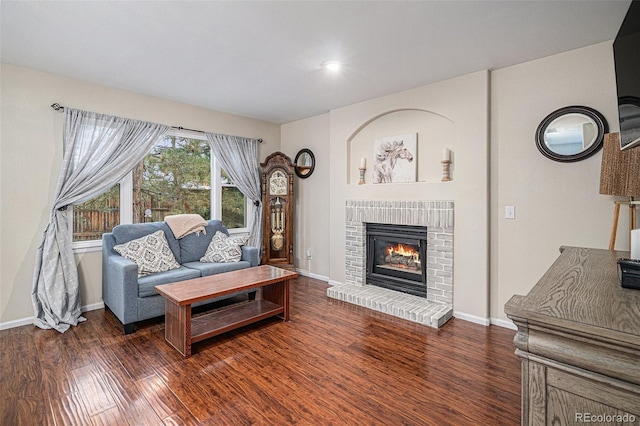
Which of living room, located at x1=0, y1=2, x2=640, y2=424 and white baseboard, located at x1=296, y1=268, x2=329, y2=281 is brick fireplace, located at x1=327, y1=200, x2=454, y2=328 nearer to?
living room, located at x1=0, y1=2, x2=640, y2=424

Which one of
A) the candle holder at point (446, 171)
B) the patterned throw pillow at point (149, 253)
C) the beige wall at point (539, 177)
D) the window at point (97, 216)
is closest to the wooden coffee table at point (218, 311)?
the patterned throw pillow at point (149, 253)

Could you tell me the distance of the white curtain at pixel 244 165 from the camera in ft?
14.8

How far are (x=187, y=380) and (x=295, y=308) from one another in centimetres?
155

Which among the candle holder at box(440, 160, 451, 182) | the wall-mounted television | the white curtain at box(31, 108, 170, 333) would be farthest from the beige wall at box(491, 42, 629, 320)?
the white curtain at box(31, 108, 170, 333)

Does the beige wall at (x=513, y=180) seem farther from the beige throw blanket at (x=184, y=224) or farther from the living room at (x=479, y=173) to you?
the beige throw blanket at (x=184, y=224)

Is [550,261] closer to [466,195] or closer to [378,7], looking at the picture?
[466,195]

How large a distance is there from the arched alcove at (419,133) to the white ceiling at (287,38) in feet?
1.29

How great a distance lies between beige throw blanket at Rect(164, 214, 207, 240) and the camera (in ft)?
12.4

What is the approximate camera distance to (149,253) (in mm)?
3264

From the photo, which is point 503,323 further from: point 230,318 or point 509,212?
point 230,318

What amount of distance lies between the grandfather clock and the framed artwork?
1.49 m

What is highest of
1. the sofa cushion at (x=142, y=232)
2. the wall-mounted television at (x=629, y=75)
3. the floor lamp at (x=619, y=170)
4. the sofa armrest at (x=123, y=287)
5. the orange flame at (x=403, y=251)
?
the wall-mounted television at (x=629, y=75)

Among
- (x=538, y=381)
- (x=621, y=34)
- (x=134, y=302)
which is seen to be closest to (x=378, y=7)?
(x=621, y=34)

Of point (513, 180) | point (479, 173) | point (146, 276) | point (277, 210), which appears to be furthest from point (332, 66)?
point (146, 276)
